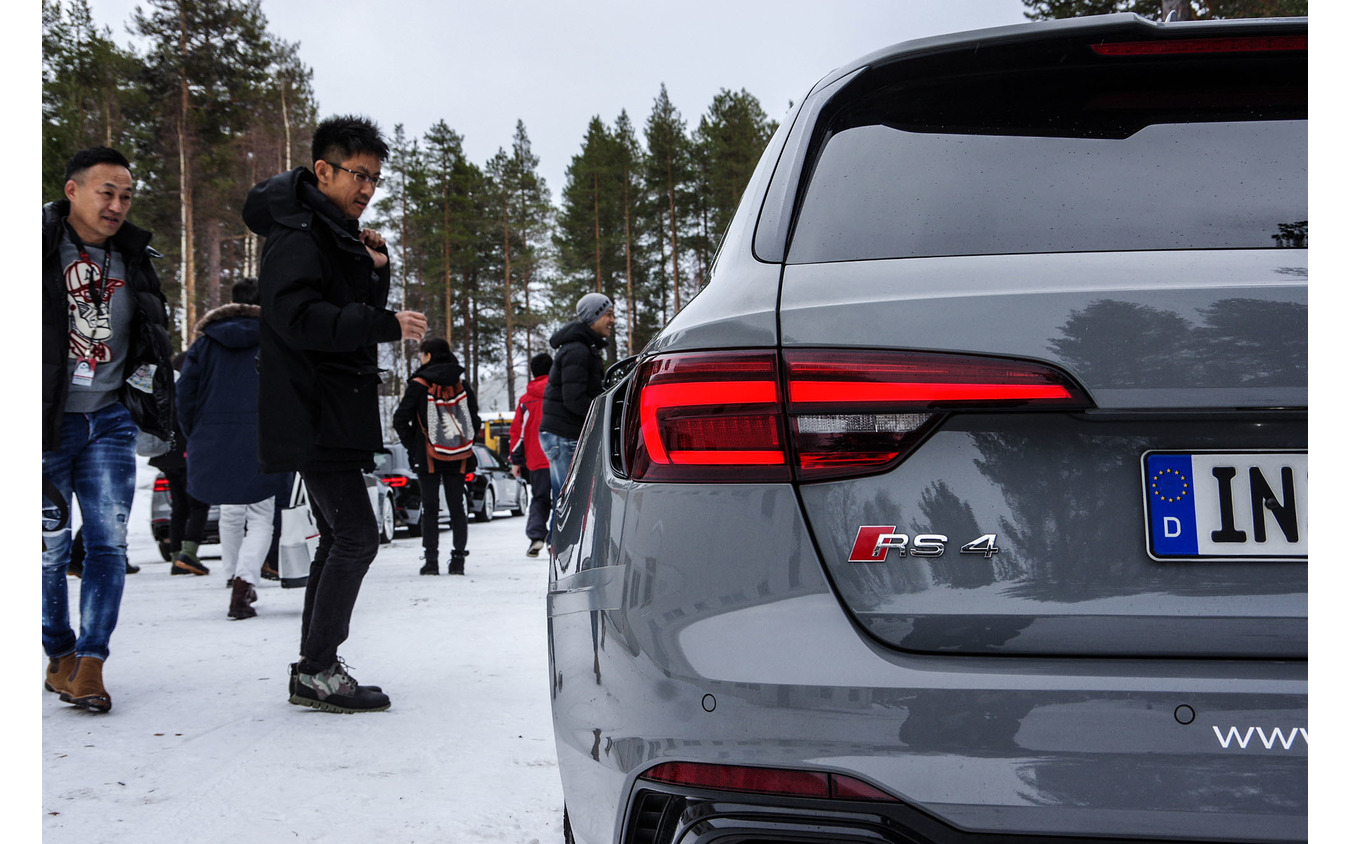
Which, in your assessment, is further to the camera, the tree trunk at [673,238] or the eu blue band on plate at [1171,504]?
the tree trunk at [673,238]

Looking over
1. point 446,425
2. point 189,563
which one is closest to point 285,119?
point 189,563

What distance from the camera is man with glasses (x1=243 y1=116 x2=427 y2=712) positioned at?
12.2 ft

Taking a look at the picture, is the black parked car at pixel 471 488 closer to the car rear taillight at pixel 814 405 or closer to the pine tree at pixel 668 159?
the car rear taillight at pixel 814 405

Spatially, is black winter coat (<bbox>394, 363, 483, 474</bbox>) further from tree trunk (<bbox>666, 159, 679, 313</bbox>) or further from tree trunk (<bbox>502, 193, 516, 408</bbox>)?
tree trunk (<bbox>502, 193, 516, 408</bbox>)

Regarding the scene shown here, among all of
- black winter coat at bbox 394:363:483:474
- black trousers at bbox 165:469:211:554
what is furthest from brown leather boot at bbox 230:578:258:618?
black trousers at bbox 165:469:211:554

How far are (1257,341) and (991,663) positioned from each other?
→ 53 cm

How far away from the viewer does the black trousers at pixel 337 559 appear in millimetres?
3836

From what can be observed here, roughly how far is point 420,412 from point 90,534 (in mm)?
5056

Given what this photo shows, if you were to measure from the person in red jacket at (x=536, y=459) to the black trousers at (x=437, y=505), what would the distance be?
1.13 m

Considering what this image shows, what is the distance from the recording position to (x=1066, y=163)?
156 cm

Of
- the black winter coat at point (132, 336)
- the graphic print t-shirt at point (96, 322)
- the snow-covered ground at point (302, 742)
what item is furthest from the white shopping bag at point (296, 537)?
the graphic print t-shirt at point (96, 322)

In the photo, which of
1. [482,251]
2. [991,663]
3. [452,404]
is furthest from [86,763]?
[482,251]

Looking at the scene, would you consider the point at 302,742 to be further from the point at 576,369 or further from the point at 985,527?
the point at 576,369

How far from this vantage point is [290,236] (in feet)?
12.3
